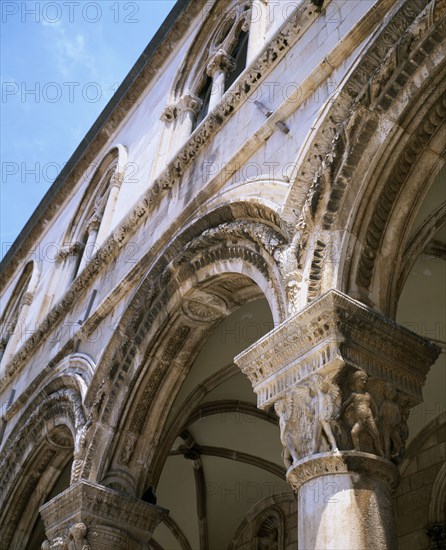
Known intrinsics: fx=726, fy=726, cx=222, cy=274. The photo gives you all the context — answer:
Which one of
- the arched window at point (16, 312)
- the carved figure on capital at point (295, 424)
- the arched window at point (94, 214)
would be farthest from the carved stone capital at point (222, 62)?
the arched window at point (16, 312)

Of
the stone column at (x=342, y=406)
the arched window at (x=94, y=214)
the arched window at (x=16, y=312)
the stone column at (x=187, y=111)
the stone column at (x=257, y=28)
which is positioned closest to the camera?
the stone column at (x=342, y=406)

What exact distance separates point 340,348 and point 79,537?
312 centimetres

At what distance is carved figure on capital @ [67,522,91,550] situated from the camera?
18.4ft

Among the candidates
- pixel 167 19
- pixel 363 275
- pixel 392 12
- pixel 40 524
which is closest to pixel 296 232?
pixel 363 275

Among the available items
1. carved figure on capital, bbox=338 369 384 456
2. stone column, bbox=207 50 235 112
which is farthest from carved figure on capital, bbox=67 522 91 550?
stone column, bbox=207 50 235 112

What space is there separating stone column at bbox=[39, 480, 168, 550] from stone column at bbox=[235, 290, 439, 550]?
2401 millimetres

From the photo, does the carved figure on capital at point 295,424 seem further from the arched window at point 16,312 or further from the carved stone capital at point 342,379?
the arched window at point 16,312

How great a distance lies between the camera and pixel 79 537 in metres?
5.59

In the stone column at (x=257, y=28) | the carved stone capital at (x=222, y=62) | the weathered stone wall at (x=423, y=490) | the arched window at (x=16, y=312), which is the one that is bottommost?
the weathered stone wall at (x=423, y=490)

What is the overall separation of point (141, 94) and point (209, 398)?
4.62 m

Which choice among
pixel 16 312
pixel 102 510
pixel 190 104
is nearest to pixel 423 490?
pixel 102 510

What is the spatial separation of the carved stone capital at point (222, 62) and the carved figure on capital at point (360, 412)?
5147mm

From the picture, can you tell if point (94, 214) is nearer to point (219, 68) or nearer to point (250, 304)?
point (219, 68)

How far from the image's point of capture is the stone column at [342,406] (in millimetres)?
3234
